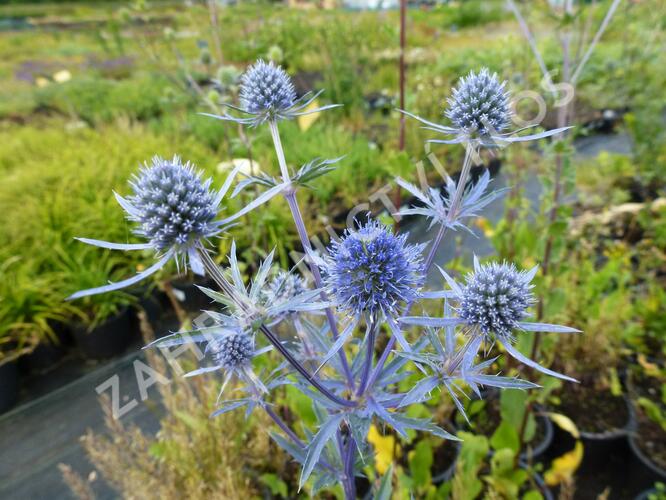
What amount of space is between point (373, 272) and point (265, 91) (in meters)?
0.51

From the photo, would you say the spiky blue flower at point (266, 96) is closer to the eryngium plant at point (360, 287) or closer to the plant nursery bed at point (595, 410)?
the eryngium plant at point (360, 287)

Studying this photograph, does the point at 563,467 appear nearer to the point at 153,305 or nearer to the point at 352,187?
the point at 352,187

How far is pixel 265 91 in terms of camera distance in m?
0.99

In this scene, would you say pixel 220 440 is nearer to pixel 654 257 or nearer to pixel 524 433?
pixel 524 433

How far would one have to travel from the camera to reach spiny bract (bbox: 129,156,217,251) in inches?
31.0

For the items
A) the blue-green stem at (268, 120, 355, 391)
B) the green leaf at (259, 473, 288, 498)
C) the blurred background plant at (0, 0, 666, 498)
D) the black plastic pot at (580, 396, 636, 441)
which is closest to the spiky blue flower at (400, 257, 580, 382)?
the blue-green stem at (268, 120, 355, 391)

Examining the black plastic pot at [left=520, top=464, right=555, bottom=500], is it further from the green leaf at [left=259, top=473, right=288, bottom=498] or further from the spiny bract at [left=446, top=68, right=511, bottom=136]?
the spiny bract at [left=446, top=68, right=511, bottom=136]

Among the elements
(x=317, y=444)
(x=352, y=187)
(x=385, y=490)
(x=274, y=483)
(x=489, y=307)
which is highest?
(x=489, y=307)

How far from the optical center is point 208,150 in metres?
5.18

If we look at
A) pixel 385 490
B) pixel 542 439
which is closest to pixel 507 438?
pixel 542 439

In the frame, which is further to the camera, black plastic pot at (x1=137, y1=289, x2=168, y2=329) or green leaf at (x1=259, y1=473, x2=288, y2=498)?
black plastic pot at (x1=137, y1=289, x2=168, y2=329)

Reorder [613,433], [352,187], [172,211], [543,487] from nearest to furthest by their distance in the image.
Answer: [172,211] < [543,487] < [613,433] < [352,187]

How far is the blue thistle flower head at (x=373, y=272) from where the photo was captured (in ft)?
2.63

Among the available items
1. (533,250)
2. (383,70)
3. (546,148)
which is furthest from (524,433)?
(383,70)
